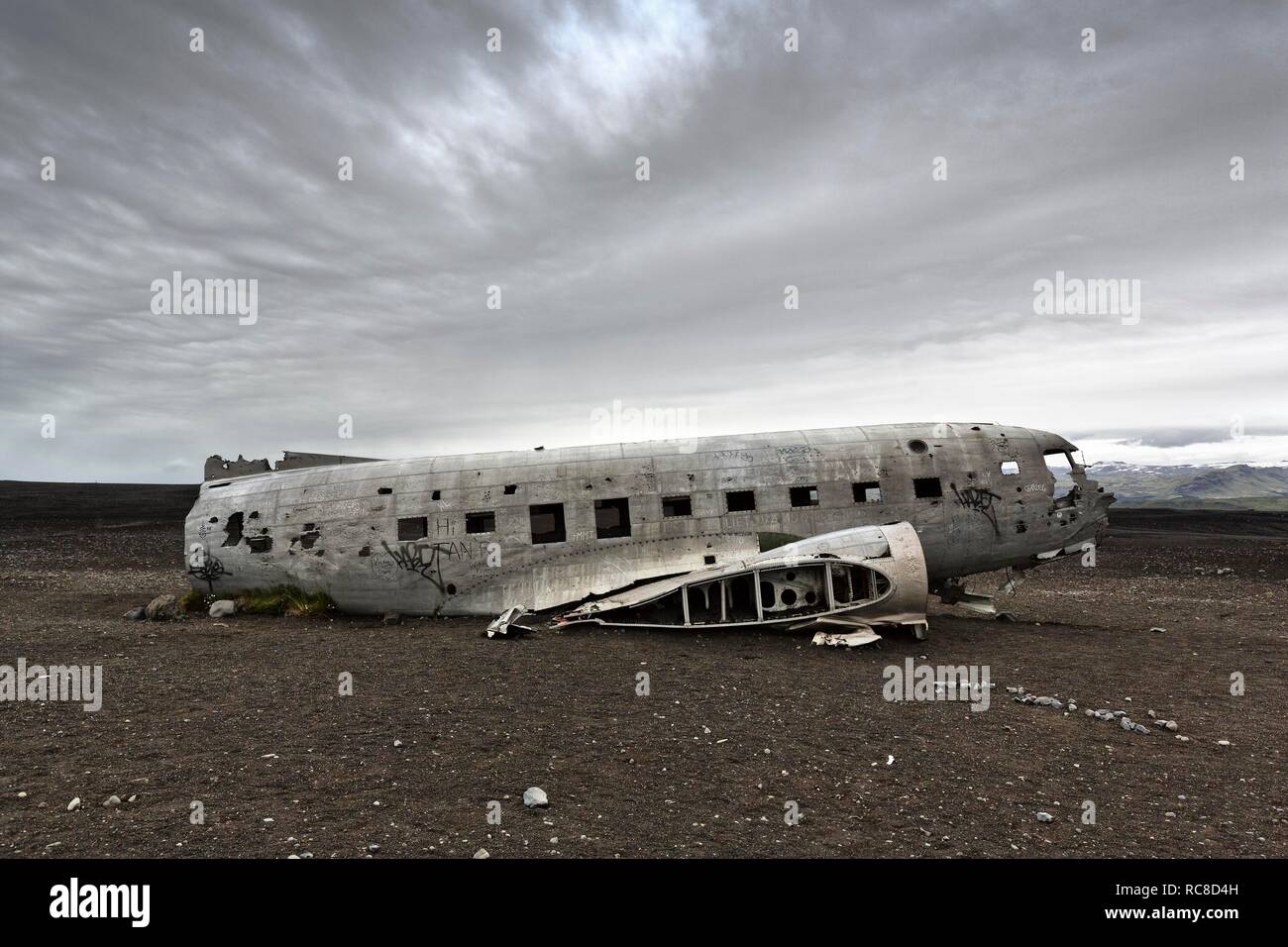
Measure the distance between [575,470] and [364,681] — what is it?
26.2 ft

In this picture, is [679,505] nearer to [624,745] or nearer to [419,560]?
Result: [419,560]

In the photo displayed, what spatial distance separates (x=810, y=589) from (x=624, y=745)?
7.72 metres

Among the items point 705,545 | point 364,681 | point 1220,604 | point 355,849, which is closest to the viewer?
point 355,849

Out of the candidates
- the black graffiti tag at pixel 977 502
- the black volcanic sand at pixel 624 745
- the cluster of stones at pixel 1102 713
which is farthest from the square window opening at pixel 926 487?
→ the cluster of stones at pixel 1102 713

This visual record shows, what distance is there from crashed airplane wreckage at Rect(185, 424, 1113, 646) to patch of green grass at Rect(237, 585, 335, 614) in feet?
0.95

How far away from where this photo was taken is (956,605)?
1845 cm

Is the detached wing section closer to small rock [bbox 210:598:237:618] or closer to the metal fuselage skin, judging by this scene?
the metal fuselage skin

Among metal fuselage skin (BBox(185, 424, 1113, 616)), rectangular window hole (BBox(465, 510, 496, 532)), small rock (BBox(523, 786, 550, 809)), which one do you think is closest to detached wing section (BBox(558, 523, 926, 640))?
metal fuselage skin (BBox(185, 424, 1113, 616))

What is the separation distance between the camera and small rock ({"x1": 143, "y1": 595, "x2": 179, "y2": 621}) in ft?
58.0

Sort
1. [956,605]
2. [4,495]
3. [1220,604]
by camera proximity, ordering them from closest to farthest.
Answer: [956,605]
[1220,604]
[4,495]

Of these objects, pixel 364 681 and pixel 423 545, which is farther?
pixel 423 545

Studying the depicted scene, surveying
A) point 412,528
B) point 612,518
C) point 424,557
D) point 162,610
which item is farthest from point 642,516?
point 162,610

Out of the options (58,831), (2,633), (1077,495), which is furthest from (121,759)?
(1077,495)

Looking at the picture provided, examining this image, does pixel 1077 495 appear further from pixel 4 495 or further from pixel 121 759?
pixel 4 495
